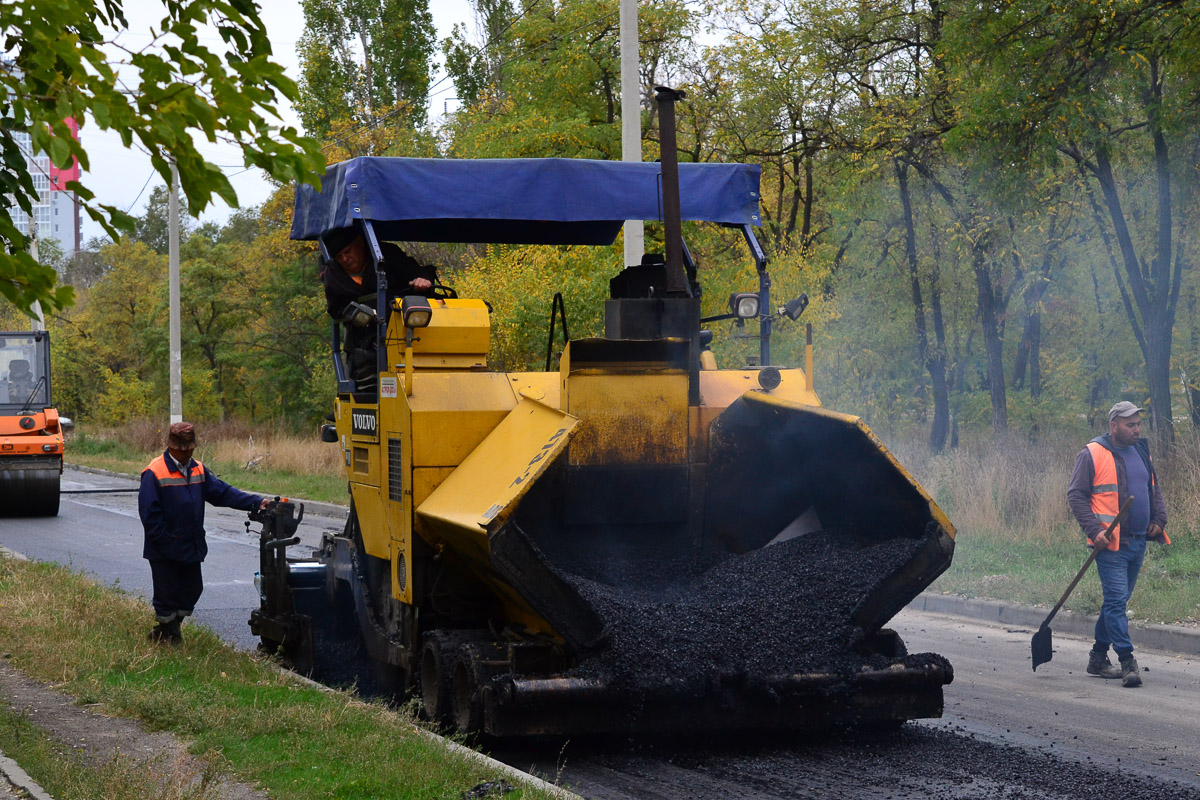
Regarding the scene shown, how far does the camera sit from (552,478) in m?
6.55

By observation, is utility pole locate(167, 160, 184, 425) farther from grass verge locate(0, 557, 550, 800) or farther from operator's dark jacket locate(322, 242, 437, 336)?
operator's dark jacket locate(322, 242, 437, 336)

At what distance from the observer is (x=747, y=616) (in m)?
6.16

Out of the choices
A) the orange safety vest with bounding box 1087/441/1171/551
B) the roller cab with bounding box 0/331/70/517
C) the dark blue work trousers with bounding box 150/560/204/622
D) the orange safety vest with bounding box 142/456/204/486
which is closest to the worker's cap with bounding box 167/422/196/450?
the orange safety vest with bounding box 142/456/204/486

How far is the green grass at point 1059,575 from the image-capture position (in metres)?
9.72

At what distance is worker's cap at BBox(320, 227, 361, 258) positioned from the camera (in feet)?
26.1

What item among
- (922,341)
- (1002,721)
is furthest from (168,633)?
(922,341)

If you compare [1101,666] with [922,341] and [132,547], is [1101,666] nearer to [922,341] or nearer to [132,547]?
[132,547]

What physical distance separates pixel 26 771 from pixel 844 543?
384 centimetres

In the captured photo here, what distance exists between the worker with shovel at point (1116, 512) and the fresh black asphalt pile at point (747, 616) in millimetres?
2408

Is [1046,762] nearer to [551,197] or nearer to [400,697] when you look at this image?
[400,697]

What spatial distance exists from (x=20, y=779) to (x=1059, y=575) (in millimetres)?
8303

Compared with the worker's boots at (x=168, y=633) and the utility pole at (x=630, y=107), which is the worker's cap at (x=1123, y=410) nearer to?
the utility pole at (x=630, y=107)

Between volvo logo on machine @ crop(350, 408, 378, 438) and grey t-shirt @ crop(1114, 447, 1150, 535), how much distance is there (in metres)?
4.60

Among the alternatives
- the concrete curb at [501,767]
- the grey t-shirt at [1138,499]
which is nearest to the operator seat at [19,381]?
the concrete curb at [501,767]
